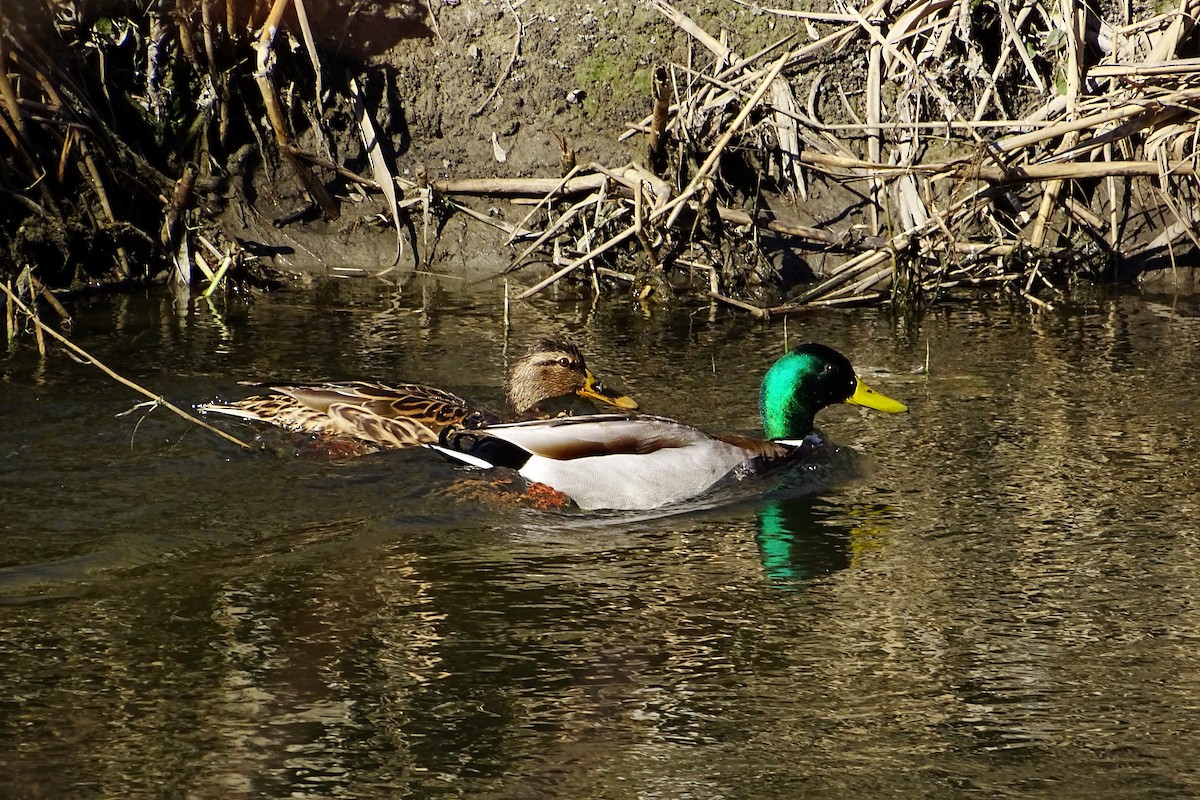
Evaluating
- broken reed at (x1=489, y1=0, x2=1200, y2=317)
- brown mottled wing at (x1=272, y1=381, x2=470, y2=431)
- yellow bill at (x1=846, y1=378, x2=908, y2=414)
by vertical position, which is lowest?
yellow bill at (x1=846, y1=378, x2=908, y2=414)

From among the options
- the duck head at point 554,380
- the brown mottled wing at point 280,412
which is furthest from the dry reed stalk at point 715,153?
the brown mottled wing at point 280,412

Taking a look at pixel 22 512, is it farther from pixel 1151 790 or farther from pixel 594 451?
pixel 1151 790

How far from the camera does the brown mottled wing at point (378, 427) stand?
7176 millimetres

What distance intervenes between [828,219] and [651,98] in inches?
59.9

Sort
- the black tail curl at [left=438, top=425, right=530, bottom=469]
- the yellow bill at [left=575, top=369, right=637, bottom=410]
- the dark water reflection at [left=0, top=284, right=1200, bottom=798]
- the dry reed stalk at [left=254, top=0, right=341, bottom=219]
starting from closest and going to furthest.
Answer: the dark water reflection at [left=0, top=284, right=1200, bottom=798] → the black tail curl at [left=438, top=425, right=530, bottom=469] → the yellow bill at [left=575, top=369, right=637, bottom=410] → the dry reed stalk at [left=254, top=0, right=341, bottom=219]

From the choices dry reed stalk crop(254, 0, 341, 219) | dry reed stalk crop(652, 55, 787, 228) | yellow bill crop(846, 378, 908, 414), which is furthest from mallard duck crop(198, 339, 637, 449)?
dry reed stalk crop(254, 0, 341, 219)

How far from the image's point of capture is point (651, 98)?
35.7 ft

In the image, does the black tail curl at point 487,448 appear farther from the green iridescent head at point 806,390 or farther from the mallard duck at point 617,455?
the green iridescent head at point 806,390

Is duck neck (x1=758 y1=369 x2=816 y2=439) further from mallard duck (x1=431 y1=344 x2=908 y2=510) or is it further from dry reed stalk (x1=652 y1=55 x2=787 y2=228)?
dry reed stalk (x1=652 y1=55 x2=787 y2=228)

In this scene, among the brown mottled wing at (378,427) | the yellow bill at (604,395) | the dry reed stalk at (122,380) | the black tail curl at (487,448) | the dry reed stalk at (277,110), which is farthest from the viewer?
the dry reed stalk at (277,110)

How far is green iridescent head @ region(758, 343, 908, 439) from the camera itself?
286 inches

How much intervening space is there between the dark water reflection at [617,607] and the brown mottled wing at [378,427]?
187mm

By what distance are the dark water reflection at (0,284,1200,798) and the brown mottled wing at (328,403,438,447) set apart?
0.19m

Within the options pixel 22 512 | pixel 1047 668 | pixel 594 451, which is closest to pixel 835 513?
pixel 594 451
